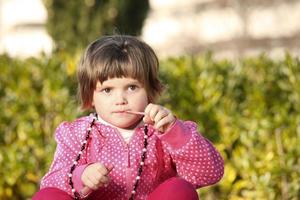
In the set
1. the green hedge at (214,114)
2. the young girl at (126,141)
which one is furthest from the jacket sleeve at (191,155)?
the green hedge at (214,114)

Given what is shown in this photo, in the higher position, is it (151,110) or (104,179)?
(151,110)

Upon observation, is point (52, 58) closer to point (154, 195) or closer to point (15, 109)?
point (15, 109)

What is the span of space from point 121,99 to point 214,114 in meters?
2.17

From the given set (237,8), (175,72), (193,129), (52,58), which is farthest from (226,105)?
(237,8)

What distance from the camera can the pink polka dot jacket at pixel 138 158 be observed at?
3.39m

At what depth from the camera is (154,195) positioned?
330 cm

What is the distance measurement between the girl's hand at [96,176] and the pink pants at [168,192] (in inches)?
5.6

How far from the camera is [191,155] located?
3.40 meters

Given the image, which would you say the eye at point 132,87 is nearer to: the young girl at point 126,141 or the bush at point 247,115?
the young girl at point 126,141

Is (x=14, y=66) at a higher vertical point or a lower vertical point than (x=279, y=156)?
higher

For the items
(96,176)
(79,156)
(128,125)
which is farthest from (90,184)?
(128,125)

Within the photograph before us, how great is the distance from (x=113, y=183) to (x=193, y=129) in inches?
15.4

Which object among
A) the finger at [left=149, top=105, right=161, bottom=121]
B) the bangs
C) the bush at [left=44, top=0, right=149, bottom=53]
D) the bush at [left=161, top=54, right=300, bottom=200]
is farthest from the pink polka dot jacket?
the bush at [left=44, top=0, right=149, bottom=53]

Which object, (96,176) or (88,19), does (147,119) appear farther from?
(88,19)
